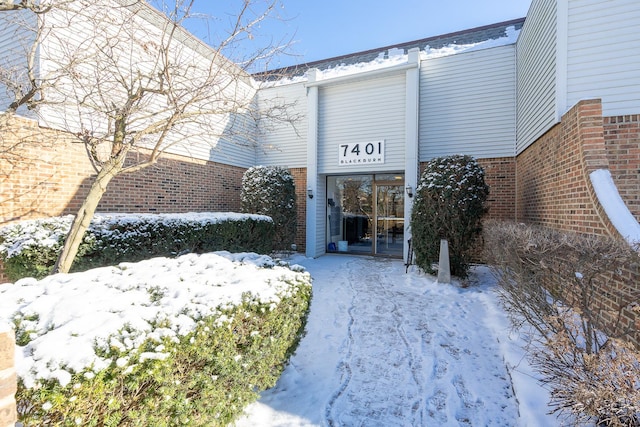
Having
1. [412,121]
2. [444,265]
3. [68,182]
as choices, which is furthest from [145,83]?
[444,265]

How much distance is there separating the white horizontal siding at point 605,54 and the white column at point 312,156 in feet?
19.4

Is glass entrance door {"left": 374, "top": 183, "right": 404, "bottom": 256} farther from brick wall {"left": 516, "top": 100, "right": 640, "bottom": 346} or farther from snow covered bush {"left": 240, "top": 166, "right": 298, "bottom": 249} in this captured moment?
brick wall {"left": 516, "top": 100, "right": 640, "bottom": 346}

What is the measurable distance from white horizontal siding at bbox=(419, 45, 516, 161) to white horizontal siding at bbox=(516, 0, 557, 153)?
32cm

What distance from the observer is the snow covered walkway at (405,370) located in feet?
7.70

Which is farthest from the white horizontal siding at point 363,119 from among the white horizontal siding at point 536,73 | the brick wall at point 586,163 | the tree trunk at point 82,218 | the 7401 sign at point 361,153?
the tree trunk at point 82,218

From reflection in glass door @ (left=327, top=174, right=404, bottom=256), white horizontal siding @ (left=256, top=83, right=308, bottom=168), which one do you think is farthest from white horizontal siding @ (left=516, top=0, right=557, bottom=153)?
white horizontal siding @ (left=256, top=83, right=308, bottom=168)

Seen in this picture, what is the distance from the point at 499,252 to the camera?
3.46 m

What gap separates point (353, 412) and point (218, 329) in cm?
141

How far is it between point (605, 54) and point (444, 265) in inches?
155

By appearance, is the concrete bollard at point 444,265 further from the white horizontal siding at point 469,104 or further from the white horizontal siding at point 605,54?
the white horizontal siding at point 469,104

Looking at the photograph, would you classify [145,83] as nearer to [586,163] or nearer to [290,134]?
[290,134]

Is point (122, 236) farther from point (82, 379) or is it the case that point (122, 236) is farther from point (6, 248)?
point (82, 379)

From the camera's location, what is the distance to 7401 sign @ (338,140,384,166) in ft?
27.6

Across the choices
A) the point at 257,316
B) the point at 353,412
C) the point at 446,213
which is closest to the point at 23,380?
the point at 257,316
